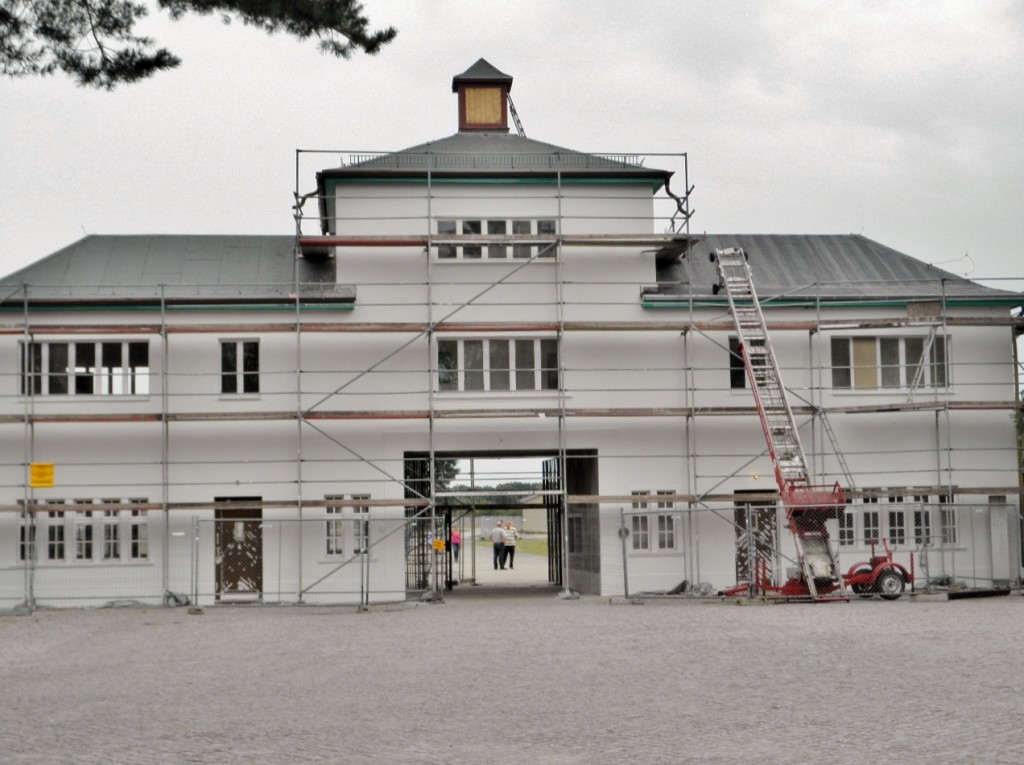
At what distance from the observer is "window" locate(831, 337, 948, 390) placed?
102 feet

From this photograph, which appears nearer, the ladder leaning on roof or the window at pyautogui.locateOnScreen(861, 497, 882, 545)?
the ladder leaning on roof

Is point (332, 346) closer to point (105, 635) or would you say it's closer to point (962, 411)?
point (105, 635)

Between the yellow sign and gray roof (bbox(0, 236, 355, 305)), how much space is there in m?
3.32

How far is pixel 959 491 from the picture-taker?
29.9 meters

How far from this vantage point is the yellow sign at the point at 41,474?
1107 inches

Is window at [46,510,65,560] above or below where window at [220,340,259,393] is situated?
below

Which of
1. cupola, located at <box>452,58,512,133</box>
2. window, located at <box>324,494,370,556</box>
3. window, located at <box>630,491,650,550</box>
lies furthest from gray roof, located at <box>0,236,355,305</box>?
window, located at <box>630,491,650,550</box>

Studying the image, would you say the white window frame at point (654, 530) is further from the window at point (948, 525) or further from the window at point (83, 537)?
the window at point (83, 537)

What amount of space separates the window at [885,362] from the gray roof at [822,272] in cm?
94

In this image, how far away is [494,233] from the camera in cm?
3088

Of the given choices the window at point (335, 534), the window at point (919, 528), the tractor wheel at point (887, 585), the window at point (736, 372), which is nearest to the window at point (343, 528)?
the window at point (335, 534)

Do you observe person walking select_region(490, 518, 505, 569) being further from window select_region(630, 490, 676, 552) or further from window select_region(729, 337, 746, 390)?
window select_region(729, 337, 746, 390)

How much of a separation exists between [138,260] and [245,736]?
68.7ft

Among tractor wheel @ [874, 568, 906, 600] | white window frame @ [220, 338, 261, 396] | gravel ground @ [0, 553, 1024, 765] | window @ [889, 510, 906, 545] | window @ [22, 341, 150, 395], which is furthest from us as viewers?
window @ [889, 510, 906, 545]
